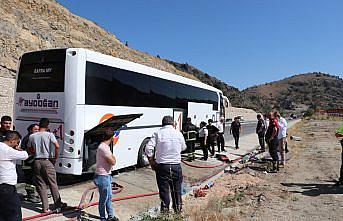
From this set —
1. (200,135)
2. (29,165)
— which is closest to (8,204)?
(29,165)

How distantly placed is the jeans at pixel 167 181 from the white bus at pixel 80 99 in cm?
277

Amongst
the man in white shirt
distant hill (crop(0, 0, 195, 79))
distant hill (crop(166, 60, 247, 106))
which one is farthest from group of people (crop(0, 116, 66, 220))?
distant hill (crop(166, 60, 247, 106))

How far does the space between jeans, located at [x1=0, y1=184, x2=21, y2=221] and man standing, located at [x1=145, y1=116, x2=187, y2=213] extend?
2.16m

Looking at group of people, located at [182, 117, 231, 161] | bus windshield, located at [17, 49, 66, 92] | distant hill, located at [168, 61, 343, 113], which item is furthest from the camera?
distant hill, located at [168, 61, 343, 113]

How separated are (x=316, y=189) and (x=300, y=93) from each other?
158 meters

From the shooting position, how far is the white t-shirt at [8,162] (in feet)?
14.3

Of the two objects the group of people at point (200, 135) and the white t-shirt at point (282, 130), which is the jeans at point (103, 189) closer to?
the group of people at point (200, 135)

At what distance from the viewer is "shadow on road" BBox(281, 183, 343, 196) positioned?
849 centimetres

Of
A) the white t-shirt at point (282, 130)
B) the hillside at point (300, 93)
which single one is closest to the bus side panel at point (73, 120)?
the white t-shirt at point (282, 130)

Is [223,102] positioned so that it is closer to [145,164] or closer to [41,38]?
[145,164]

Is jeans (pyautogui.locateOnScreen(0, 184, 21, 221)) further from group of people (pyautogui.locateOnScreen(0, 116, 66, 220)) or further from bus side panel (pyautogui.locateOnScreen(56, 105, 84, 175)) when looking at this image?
bus side panel (pyautogui.locateOnScreen(56, 105, 84, 175))

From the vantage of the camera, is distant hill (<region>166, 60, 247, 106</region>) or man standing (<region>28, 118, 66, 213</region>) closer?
man standing (<region>28, 118, 66, 213</region>)

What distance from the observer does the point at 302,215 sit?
665cm

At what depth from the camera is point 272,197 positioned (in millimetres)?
7930
